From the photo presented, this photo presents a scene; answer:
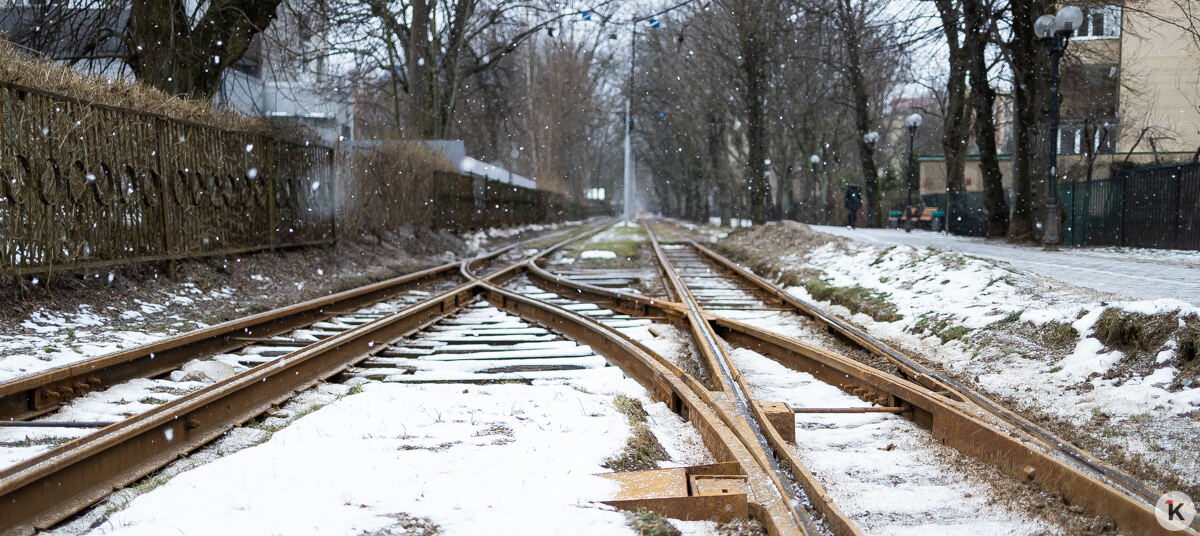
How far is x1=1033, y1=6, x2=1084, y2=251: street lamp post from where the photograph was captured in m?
14.3

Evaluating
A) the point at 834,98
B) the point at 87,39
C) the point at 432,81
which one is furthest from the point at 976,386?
the point at 834,98

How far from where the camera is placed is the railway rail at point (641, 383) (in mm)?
3199

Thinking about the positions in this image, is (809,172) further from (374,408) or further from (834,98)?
(374,408)

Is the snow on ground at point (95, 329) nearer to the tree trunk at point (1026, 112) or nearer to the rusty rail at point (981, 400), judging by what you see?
the rusty rail at point (981, 400)

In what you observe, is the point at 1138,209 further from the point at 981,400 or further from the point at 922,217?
the point at 922,217

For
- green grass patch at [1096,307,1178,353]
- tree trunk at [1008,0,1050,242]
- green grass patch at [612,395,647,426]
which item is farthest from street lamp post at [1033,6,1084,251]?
green grass patch at [612,395,647,426]

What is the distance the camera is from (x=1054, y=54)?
1554cm

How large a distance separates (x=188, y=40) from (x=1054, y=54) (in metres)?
15.0

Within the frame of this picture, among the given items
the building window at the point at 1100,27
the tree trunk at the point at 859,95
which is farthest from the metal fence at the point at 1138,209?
the tree trunk at the point at 859,95

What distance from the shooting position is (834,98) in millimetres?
33594

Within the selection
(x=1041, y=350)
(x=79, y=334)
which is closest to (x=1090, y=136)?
(x=1041, y=350)

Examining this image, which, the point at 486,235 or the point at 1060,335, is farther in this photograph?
the point at 486,235

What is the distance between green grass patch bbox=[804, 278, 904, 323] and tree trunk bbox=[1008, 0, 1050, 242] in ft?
29.5

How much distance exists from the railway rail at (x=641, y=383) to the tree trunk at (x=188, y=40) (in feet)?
20.2
